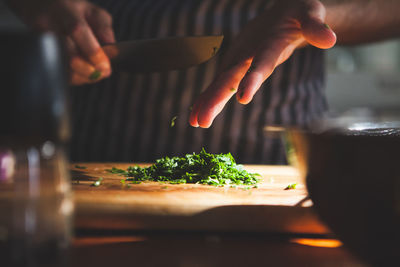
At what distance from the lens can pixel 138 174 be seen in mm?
983

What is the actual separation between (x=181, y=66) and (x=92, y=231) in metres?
0.68

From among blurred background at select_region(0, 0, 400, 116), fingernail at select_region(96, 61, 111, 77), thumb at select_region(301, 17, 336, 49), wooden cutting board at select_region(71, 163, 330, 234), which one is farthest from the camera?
blurred background at select_region(0, 0, 400, 116)

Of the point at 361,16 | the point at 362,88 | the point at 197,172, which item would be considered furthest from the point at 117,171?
the point at 362,88

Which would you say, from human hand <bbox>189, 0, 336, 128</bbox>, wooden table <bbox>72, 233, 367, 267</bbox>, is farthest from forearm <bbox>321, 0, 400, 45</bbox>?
wooden table <bbox>72, 233, 367, 267</bbox>

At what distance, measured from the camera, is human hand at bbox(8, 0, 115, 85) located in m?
1.17

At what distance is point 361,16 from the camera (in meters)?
1.53

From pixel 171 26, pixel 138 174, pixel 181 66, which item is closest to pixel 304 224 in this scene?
pixel 138 174

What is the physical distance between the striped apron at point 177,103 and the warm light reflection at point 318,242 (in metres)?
0.92

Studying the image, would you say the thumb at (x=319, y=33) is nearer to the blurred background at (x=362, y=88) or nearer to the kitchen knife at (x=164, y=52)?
the kitchen knife at (x=164, y=52)

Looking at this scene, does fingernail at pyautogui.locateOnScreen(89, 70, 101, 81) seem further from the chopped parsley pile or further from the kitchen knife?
the chopped parsley pile

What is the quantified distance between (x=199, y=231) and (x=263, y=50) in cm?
48

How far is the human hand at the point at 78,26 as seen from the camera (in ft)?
3.83

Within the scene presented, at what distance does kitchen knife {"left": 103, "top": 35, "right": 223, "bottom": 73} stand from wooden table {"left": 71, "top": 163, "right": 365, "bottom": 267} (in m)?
0.48

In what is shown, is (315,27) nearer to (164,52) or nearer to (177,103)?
(164,52)
